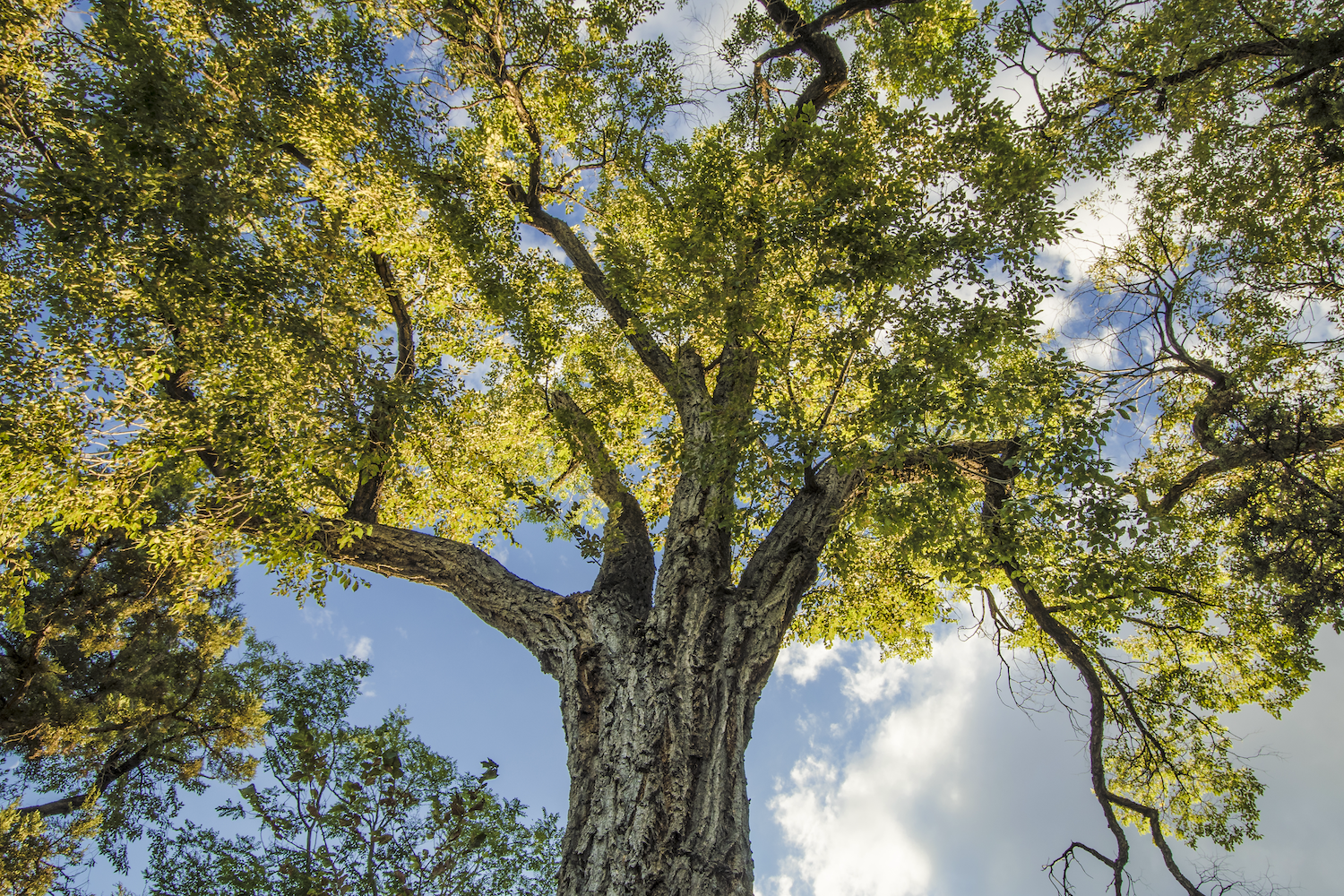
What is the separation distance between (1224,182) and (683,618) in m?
8.34

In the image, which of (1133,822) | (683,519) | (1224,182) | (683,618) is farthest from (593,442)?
(1133,822)

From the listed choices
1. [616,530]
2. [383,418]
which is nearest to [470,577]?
[616,530]

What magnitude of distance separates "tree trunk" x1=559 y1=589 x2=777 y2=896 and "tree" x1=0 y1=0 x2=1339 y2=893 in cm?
3

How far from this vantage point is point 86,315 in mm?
4781

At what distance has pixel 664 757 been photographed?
401cm

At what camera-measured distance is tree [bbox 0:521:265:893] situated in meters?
8.33

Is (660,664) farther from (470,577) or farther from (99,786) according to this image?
(99,786)

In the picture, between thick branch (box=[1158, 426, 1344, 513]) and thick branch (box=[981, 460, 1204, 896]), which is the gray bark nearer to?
thick branch (box=[981, 460, 1204, 896])

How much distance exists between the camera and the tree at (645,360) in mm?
4590

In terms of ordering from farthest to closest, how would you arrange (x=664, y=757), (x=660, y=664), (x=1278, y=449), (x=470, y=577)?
(x=1278, y=449) → (x=470, y=577) → (x=660, y=664) → (x=664, y=757)

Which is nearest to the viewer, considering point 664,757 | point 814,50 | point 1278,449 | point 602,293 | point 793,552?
point 664,757

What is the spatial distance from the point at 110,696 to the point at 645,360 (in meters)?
10.0

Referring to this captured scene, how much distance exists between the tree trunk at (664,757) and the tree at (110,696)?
7.19m

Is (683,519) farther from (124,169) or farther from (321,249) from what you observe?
(124,169)
